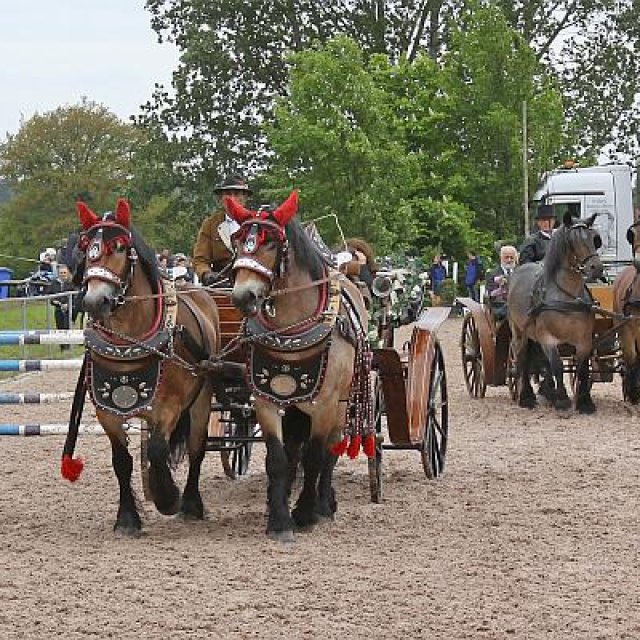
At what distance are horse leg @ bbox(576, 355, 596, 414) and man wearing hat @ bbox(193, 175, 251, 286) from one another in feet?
17.8

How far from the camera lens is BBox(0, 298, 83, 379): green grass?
20128 mm

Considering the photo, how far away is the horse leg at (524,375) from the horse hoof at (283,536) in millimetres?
7015

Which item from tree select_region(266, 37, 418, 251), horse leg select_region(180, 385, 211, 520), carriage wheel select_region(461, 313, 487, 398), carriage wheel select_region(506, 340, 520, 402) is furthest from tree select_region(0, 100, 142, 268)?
horse leg select_region(180, 385, 211, 520)

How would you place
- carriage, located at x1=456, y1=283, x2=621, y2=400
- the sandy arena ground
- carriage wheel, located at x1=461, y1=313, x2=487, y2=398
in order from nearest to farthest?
the sandy arena ground, carriage, located at x1=456, y1=283, x2=621, y2=400, carriage wheel, located at x1=461, y1=313, x2=487, y2=398

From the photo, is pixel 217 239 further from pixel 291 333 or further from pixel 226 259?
pixel 291 333

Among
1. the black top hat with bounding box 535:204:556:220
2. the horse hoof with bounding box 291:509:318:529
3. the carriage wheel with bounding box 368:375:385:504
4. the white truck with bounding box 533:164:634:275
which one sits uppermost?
the white truck with bounding box 533:164:634:275

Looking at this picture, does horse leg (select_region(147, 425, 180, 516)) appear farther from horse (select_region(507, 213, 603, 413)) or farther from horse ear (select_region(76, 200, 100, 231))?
horse (select_region(507, 213, 603, 413))

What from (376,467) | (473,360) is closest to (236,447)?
(376,467)

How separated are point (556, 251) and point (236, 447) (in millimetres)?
5467

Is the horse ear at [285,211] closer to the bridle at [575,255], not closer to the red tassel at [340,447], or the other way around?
the red tassel at [340,447]

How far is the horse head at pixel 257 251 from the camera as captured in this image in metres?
7.76

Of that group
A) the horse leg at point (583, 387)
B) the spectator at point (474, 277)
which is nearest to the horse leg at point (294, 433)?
the horse leg at point (583, 387)

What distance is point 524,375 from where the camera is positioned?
14852mm

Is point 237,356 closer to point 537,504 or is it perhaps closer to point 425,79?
point 537,504
